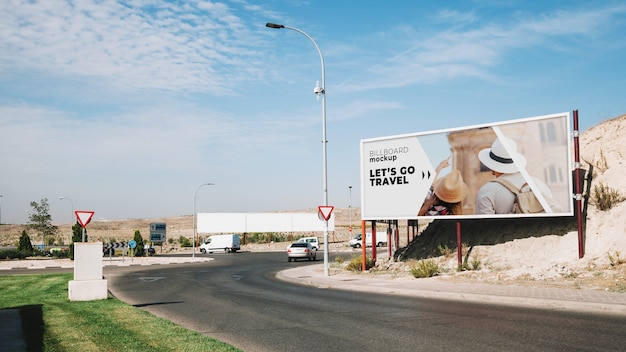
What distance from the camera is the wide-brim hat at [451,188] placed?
23141 millimetres

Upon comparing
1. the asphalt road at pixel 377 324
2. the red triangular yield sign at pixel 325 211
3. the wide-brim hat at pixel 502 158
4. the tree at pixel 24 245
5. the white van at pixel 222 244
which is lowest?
the white van at pixel 222 244

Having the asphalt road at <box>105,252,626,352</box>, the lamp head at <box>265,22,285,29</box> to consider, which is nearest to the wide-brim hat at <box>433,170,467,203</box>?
the asphalt road at <box>105,252,626,352</box>

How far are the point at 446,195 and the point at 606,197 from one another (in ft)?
19.6

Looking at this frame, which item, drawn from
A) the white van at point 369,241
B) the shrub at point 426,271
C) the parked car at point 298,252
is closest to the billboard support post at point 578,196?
the shrub at point 426,271

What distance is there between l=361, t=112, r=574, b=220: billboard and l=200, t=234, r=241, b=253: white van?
42.4 meters

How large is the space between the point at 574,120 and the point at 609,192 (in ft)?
10.6

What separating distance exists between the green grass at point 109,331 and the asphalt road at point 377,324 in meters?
0.70

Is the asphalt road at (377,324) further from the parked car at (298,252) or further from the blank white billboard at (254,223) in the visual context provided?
the blank white billboard at (254,223)

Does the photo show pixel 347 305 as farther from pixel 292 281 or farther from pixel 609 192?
pixel 609 192

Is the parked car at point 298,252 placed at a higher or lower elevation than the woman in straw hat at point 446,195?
lower

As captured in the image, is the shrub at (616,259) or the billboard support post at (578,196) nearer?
the shrub at (616,259)

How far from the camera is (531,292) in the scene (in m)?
15.3

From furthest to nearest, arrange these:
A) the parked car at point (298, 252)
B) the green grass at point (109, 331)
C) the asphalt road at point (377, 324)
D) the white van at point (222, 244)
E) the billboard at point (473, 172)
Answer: the white van at point (222, 244) < the parked car at point (298, 252) < the billboard at point (473, 172) < the asphalt road at point (377, 324) < the green grass at point (109, 331)

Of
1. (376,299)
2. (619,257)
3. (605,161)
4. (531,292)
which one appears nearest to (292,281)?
(376,299)
